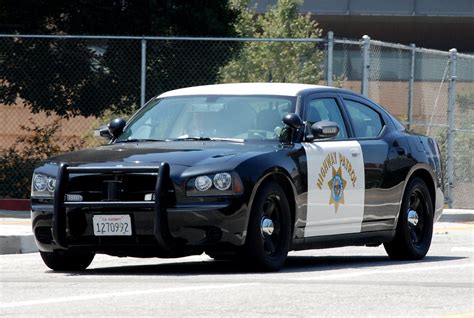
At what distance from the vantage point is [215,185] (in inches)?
432

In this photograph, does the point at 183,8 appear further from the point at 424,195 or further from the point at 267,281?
the point at 267,281

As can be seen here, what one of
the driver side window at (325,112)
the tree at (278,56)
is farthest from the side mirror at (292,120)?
the tree at (278,56)

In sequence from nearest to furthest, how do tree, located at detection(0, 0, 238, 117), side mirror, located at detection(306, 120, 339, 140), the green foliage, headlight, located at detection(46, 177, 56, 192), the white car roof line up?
headlight, located at detection(46, 177, 56, 192) → side mirror, located at detection(306, 120, 339, 140) → the white car roof → the green foliage → tree, located at detection(0, 0, 238, 117)

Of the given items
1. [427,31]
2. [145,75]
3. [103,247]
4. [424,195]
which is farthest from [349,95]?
[427,31]

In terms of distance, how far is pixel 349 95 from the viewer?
13.3 meters

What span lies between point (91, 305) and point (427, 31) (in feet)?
157

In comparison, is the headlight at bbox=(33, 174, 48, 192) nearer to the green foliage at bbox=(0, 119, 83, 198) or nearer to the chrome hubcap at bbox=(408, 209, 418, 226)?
the chrome hubcap at bbox=(408, 209, 418, 226)

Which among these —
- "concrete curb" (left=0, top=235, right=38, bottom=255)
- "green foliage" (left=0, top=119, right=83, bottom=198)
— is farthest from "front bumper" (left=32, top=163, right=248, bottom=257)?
"green foliage" (left=0, top=119, right=83, bottom=198)

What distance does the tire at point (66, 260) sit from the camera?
11750 millimetres

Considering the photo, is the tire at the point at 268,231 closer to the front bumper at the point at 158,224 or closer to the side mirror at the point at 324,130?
the front bumper at the point at 158,224

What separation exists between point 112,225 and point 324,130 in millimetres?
2097

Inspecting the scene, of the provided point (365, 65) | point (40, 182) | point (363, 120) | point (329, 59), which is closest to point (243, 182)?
point (40, 182)

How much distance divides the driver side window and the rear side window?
0.61 feet

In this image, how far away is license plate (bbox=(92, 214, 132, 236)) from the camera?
433 inches
